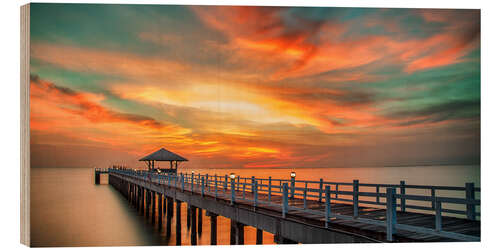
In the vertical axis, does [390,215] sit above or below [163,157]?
above

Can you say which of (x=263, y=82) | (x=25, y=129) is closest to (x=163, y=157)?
(x=263, y=82)

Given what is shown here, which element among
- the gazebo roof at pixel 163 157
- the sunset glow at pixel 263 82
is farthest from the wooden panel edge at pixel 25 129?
the gazebo roof at pixel 163 157

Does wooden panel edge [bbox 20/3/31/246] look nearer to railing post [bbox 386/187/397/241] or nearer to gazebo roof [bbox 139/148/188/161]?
railing post [bbox 386/187/397/241]

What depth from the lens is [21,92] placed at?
42.3 feet

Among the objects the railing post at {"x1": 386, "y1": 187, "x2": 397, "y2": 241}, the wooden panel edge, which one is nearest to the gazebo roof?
the wooden panel edge

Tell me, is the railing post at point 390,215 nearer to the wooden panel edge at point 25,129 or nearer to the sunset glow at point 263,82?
the sunset glow at point 263,82

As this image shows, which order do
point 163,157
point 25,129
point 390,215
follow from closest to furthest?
1. point 390,215
2. point 25,129
3. point 163,157

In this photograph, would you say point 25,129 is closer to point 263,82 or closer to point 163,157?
point 263,82

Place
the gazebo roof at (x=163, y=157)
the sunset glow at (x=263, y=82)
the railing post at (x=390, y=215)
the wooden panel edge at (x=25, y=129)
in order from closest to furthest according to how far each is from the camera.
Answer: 1. the railing post at (x=390, y=215)
2. the wooden panel edge at (x=25, y=129)
3. the sunset glow at (x=263, y=82)
4. the gazebo roof at (x=163, y=157)

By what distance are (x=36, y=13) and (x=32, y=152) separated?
4.39 m
